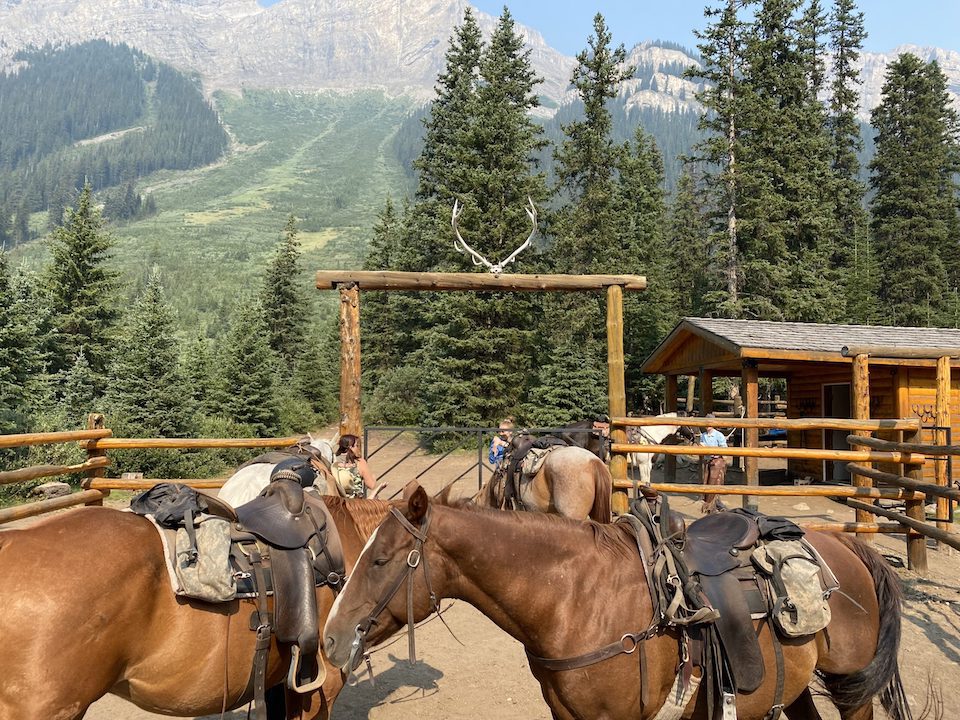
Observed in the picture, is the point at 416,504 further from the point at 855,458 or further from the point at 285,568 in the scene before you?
Result: the point at 855,458

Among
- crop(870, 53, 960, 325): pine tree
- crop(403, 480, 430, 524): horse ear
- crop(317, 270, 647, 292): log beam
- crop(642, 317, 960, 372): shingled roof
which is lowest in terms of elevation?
crop(403, 480, 430, 524): horse ear

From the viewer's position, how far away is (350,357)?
7.61 meters

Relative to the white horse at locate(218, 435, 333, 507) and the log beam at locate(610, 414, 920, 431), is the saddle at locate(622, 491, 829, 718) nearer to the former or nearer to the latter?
the white horse at locate(218, 435, 333, 507)

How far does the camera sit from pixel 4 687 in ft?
7.80

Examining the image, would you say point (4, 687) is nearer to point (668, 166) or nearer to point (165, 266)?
point (165, 266)

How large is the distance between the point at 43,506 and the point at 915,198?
44.0 metres

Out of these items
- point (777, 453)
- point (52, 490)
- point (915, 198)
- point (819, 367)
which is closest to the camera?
point (777, 453)

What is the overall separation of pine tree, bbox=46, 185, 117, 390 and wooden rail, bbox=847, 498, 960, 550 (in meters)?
25.6

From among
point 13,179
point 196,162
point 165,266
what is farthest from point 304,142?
point 165,266

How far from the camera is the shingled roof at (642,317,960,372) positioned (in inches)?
529

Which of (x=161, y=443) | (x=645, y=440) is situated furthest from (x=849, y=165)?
(x=161, y=443)

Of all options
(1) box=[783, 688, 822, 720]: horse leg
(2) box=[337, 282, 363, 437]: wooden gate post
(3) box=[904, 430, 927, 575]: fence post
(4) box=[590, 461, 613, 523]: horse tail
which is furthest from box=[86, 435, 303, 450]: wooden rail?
(3) box=[904, 430, 927, 575]: fence post

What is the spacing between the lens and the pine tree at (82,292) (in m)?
25.0

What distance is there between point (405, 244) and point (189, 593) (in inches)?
1215
